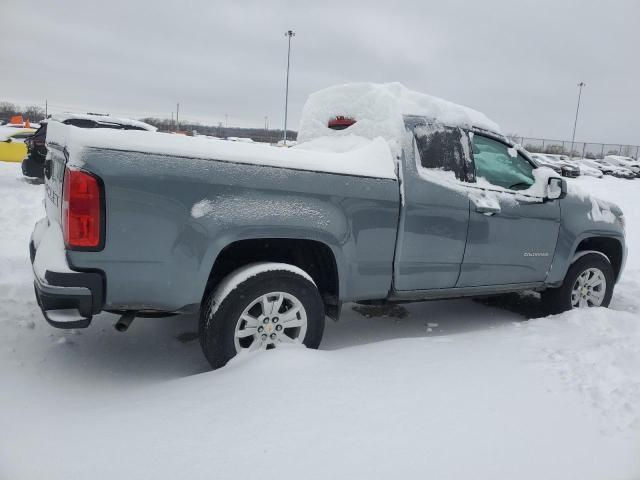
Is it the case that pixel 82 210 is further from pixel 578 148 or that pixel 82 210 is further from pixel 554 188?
pixel 578 148

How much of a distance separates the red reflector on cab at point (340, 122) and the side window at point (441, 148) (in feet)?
2.21

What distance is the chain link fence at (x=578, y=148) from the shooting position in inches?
2186

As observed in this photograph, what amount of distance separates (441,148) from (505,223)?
2.81 ft

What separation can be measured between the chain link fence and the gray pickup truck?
180 ft

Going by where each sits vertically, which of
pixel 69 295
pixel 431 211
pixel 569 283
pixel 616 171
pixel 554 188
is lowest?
pixel 569 283

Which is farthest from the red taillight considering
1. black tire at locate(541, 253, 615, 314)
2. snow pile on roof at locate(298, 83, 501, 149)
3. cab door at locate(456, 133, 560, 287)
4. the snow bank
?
black tire at locate(541, 253, 615, 314)

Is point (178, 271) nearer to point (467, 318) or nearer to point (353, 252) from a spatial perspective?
point (353, 252)

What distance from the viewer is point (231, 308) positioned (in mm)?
2891

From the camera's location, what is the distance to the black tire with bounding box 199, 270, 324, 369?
9.45 feet

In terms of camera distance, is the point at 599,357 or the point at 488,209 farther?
the point at 488,209

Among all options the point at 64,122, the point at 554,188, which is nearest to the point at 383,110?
the point at 554,188

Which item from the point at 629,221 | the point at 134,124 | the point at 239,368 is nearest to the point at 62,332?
the point at 239,368

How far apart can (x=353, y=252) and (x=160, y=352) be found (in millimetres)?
1643

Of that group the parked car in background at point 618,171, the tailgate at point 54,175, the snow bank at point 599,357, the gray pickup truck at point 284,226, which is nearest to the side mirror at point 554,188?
the gray pickup truck at point 284,226
